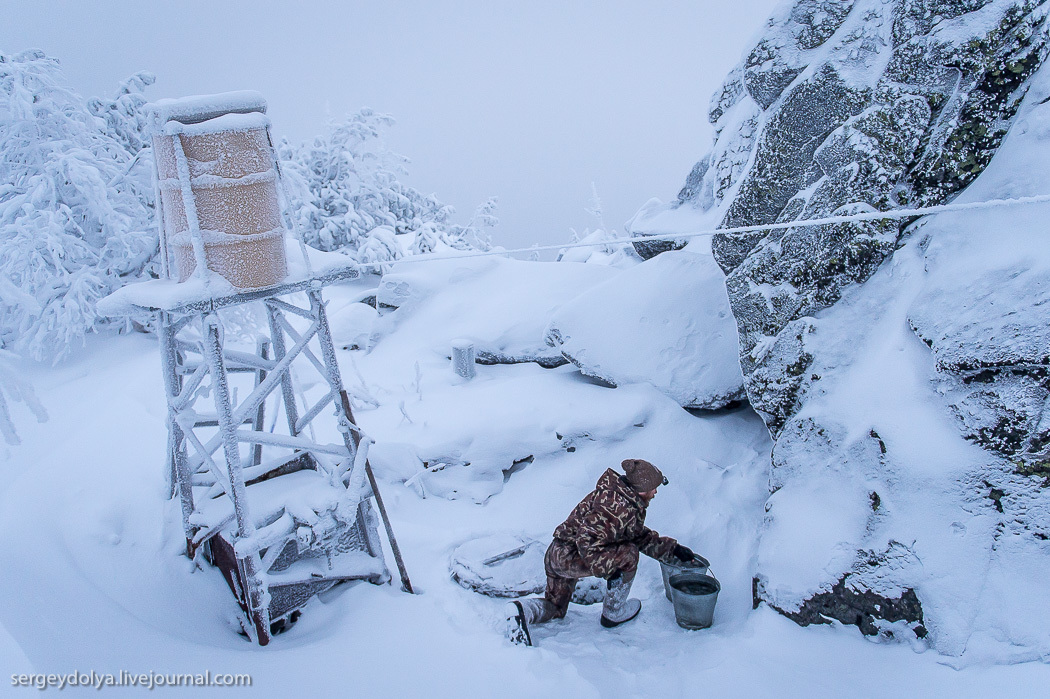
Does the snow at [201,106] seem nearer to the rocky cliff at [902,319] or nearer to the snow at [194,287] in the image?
the snow at [194,287]

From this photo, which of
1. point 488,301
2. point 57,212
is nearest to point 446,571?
point 488,301

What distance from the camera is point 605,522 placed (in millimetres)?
4230

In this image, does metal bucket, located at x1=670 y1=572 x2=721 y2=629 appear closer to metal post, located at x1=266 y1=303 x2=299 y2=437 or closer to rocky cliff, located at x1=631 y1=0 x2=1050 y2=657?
rocky cliff, located at x1=631 y1=0 x2=1050 y2=657

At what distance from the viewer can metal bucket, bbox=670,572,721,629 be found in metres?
4.21

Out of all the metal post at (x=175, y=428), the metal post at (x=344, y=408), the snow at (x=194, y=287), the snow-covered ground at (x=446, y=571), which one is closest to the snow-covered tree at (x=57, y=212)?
the snow-covered ground at (x=446, y=571)

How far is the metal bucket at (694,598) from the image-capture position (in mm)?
4215

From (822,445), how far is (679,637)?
1.91 m

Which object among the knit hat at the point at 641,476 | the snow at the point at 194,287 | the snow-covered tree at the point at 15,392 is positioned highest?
the snow at the point at 194,287

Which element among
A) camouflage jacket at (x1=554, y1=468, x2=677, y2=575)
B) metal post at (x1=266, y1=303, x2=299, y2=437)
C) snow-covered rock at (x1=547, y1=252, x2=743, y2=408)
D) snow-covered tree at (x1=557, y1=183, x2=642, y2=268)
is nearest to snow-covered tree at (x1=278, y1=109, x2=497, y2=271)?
snow-covered tree at (x1=557, y1=183, x2=642, y2=268)

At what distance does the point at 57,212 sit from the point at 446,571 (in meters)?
9.92

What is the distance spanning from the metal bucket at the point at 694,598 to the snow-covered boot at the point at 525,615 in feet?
3.27

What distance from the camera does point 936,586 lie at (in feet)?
11.8

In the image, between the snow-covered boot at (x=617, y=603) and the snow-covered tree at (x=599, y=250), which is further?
the snow-covered tree at (x=599, y=250)

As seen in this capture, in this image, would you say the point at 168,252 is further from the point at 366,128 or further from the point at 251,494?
the point at 366,128
